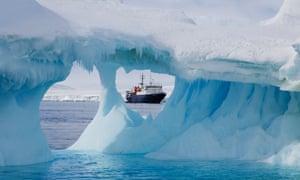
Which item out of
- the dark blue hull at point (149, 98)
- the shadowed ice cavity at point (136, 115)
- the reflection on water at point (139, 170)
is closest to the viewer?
the reflection on water at point (139, 170)

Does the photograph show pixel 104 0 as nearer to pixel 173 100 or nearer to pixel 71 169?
pixel 173 100

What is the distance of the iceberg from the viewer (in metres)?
11.5

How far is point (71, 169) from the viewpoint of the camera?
11562 mm

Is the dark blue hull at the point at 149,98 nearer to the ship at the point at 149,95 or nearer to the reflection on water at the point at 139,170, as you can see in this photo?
the ship at the point at 149,95

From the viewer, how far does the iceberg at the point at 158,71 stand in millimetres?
11516

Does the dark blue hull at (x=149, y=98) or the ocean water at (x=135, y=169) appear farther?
the dark blue hull at (x=149, y=98)

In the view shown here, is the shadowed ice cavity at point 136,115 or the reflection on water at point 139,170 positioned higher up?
the shadowed ice cavity at point 136,115

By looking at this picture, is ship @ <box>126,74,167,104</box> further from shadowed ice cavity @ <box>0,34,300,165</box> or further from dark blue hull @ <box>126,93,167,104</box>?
shadowed ice cavity @ <box>0,34,300,165</box>

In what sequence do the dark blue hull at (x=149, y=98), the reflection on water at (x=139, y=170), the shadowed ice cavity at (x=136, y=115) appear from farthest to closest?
1. the dark blue hull at (x=149, y=98)
2. the shadowed ice cavity at (x=136, y=115)
3. the reflection on water at (x=139, y=170)

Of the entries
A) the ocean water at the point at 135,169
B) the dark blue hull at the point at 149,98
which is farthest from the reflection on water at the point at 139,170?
the dark blue hull at the point at 149,98

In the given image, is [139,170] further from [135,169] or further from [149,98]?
[149,98]

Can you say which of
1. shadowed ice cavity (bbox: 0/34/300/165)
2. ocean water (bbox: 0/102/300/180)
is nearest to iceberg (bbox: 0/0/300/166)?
shadowed ice cavity (bbox: 0/34/300/165)

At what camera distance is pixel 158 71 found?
43.7ft

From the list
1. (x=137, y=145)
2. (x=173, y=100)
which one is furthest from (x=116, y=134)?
(x=173, y=100)
